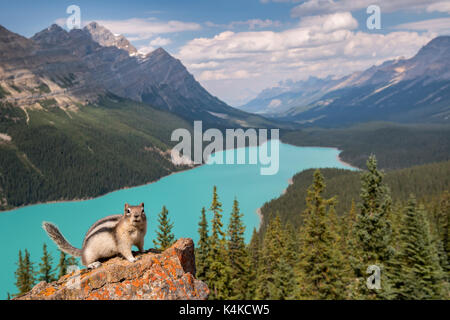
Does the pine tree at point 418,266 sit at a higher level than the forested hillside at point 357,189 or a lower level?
lower

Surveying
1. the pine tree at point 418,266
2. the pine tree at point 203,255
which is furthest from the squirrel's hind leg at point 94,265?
the pine tree at point 418,266

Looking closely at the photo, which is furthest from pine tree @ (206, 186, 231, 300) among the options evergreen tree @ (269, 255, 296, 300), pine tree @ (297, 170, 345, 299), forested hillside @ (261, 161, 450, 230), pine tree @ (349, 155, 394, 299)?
forested hillside @ (261, 161, 450, 230)

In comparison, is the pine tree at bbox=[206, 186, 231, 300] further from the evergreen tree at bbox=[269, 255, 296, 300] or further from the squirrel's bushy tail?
the squirrel's bushy tail

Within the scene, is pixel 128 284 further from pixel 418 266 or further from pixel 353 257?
pixel 418 266

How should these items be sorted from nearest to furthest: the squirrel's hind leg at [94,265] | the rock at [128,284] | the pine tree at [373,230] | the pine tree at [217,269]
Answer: the rock at [128,284], the squirrel's hind leg at [94,265], the pine tree at [373,230], the pine tree at [217,269]

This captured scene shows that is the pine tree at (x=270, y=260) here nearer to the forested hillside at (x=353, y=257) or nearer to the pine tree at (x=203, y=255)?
the forested hillside at (x=353, y=257)

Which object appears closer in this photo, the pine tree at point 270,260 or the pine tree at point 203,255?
the pine tree at point 203,255
